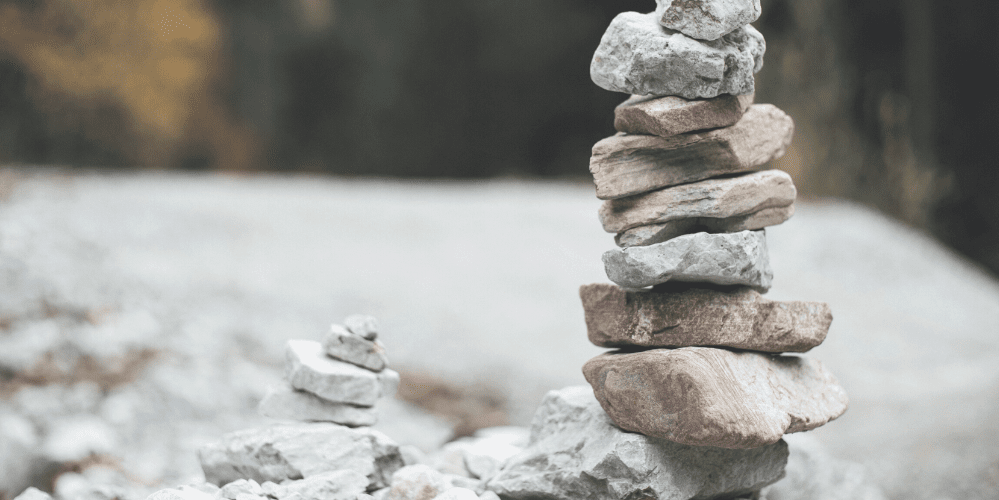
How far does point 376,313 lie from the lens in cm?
784

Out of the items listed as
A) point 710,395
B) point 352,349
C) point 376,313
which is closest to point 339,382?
point 352,349

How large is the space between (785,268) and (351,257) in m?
5.47

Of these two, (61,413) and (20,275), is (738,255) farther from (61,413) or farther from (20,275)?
(20,275)

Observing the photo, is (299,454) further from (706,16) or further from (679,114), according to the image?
(706,16)

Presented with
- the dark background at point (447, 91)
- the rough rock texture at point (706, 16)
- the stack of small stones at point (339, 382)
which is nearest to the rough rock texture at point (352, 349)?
the stack of small stones at point (339, 382)

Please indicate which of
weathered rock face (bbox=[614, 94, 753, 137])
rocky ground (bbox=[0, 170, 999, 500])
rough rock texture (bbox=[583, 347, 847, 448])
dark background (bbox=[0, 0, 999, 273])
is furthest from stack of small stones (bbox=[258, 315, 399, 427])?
dark background (bbox=[0, 0, 999, 273])

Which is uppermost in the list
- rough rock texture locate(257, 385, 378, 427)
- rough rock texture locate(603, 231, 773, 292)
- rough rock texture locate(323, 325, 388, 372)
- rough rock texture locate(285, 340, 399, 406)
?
rough rock texture locate(603, 231, 773, 292)

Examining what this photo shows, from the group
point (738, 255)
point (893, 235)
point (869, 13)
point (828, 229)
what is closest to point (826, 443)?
point (738, 255)

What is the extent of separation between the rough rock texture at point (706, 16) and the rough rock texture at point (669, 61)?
4cm

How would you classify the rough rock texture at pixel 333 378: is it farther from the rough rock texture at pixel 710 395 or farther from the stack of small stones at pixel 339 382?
the rough rock texture at pixel 710 395

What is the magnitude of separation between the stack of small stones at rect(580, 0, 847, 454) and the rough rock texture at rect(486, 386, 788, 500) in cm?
15

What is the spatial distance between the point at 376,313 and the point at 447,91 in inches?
384

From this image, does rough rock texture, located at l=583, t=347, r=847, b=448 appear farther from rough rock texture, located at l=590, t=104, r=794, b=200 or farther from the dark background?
the dark background

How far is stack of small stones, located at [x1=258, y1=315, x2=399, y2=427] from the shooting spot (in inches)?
138
